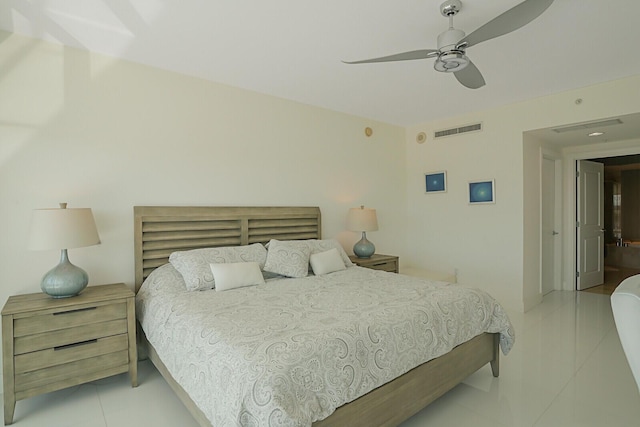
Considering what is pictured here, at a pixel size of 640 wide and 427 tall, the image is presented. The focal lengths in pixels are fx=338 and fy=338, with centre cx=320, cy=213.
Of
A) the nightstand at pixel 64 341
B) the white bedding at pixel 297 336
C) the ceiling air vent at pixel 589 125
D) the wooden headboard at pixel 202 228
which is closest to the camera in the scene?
the white bedding at pixel 297 336

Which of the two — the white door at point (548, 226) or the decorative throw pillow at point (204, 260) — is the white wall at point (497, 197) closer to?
the white door at point (548, 226)

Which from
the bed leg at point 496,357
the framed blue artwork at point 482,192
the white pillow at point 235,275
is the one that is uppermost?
the framed blue artwork at point 482,192

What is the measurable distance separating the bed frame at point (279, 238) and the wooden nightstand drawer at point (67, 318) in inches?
16.0

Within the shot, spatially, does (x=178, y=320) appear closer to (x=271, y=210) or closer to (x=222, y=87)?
(x=271, y=210)

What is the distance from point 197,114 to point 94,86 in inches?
32.1

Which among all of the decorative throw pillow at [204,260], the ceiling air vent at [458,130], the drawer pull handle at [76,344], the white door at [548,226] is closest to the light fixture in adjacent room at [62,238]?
the drawer pull handle at [76,344]

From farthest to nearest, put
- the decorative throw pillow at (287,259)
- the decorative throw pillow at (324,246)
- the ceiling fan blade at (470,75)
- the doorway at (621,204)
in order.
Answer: the doorway at (621,204) → the decorative throw pillow at (324,246) → the decorative throw pillow at (287,259) → the ceiling fan blade at (470,75)

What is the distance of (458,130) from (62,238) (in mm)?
4496

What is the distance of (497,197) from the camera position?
4285 millimetres

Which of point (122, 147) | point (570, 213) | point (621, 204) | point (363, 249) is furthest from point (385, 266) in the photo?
point (621, 204)

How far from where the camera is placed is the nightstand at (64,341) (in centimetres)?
205

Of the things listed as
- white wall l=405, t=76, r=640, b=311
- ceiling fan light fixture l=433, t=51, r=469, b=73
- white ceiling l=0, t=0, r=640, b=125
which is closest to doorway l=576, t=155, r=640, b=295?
white wall l=405, t=76, r=640, b=311

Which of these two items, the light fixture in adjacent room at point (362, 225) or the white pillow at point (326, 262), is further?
the light fixture in adjacent room at point (362, 225)

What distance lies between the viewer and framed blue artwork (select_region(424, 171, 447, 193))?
480cm
